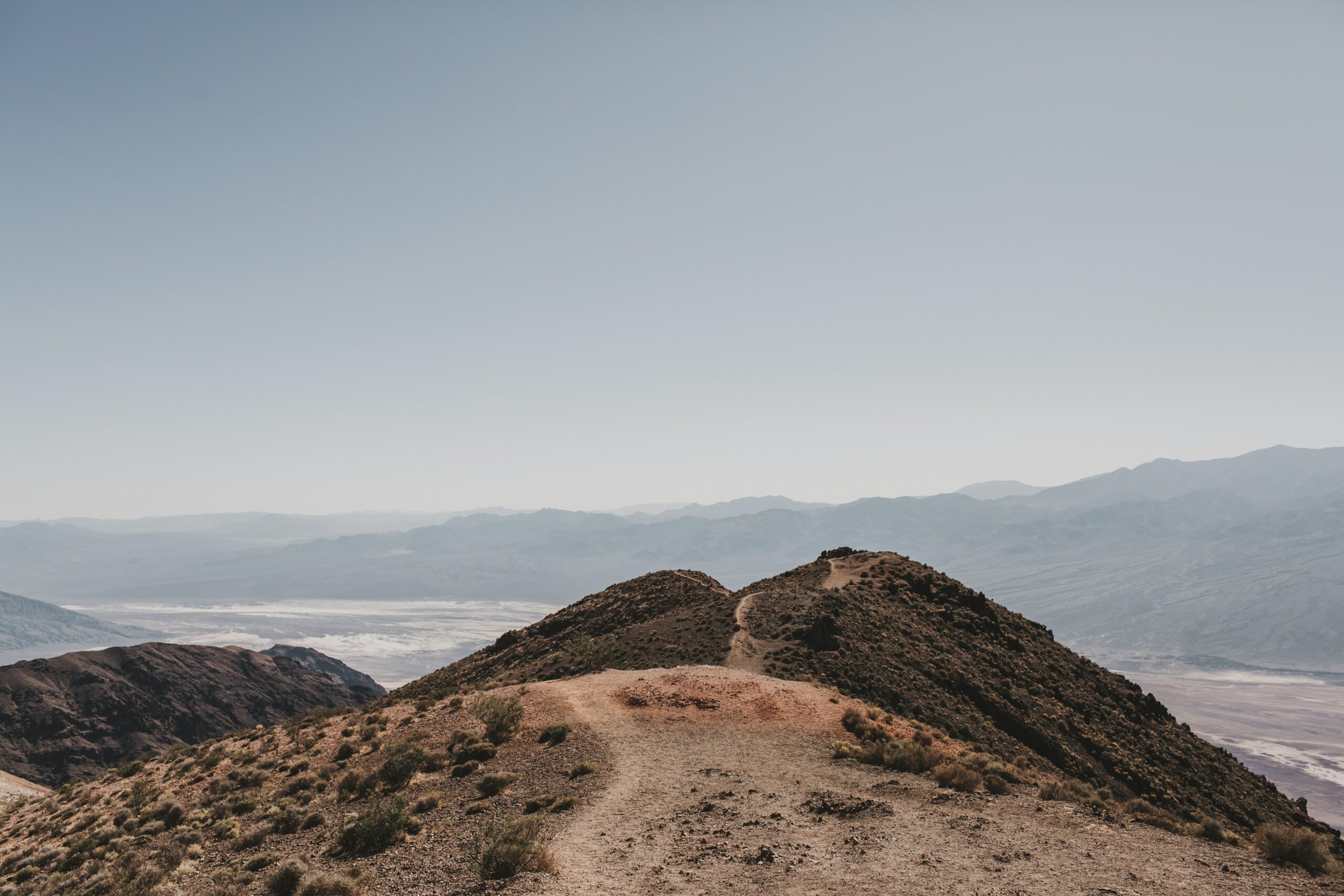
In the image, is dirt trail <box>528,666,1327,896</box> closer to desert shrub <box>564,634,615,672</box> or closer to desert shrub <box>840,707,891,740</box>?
desert shrub <box>840,707,891,740</box>

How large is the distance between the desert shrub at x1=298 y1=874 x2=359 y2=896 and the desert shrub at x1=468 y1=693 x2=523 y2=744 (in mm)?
9813

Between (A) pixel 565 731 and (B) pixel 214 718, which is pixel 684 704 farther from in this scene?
(B) pixel 214 718

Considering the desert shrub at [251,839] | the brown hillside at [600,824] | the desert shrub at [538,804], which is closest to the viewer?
the brown hillside at [600,824]

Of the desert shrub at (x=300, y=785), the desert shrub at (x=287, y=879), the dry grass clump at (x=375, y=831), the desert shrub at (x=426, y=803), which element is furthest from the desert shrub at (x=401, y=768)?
the desert shrub at (x=287, y=879)

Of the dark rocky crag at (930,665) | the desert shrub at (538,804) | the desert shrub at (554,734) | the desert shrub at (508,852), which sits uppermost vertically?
the desert shrub at (508,852)

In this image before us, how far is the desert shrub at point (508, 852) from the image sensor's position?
13.7 meters

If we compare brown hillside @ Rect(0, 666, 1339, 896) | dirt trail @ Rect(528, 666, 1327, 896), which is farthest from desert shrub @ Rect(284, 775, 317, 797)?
dirt trail @ Rect(528, 666, 1327, 896)

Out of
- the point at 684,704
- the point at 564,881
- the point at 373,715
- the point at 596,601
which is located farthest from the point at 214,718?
the point at 564,881

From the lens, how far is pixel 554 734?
23.3 meters

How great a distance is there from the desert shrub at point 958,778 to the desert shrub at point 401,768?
1606 centimetres

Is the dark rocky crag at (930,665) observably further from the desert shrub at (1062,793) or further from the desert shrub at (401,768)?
the desert shrub at (401,768)

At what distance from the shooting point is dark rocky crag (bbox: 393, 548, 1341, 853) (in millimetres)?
31547

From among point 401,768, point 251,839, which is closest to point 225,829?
point 251,839

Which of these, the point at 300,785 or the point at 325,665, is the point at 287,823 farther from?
the point at 325,665
